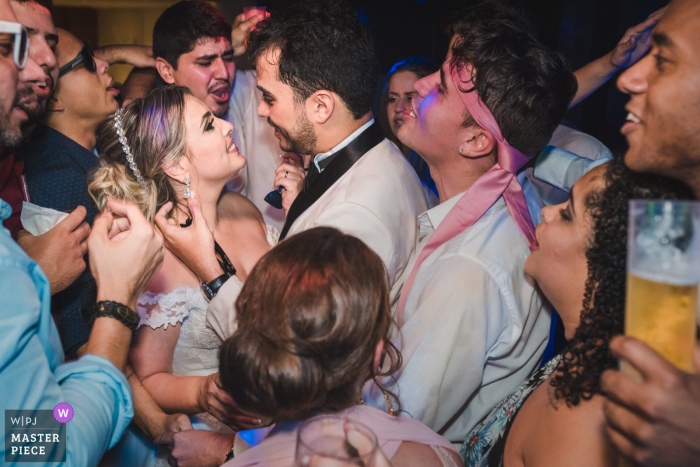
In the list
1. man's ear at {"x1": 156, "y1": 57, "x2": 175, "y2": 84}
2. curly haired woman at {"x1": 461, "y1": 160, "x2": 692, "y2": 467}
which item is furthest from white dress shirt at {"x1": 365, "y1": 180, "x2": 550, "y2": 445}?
man's ear at {"x1": 156, "y1": 57, "x2": 175, "y2": 84}

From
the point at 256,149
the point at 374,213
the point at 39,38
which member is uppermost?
the point at 39,38

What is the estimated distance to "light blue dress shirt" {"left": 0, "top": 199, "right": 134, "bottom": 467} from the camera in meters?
1.00

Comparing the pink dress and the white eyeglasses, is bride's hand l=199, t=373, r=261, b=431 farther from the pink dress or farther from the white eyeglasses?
the white eyeglasses

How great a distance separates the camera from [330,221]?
1901 millimetres

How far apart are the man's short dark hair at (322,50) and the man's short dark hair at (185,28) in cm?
135

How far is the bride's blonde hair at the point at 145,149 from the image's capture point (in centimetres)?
218

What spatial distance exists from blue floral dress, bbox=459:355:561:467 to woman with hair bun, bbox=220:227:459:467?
292 millimetres

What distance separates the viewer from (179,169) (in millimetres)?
2223

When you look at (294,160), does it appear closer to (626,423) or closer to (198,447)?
(198,447)

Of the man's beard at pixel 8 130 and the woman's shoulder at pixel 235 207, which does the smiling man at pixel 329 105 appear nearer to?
the woman's shoulder at pixel 235 207

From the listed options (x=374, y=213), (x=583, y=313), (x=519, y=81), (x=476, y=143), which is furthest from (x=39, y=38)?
(x=583, y=313)

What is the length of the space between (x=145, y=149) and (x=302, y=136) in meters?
0.73

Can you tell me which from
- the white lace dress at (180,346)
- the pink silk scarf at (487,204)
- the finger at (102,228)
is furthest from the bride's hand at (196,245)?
the pink silk scarf at (487,204)

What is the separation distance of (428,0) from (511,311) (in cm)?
495
